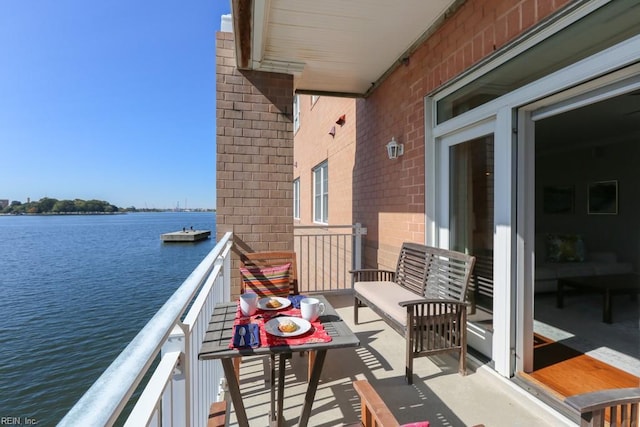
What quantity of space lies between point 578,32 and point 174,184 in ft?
175

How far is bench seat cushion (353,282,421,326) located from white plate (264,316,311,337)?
101 centimetres

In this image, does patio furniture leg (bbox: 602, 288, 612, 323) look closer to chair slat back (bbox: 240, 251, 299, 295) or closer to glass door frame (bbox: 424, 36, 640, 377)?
glass door frame (bbox: 424, 36, 640, 377)

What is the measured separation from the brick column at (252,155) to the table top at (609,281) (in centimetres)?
353

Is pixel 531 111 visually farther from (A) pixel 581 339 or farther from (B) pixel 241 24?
(B) pixel 241 24

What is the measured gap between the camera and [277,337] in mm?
1612

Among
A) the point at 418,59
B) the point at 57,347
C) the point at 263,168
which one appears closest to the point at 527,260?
the point at 418,59

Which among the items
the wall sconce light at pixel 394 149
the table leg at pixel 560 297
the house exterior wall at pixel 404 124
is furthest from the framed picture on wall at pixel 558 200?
the wall sconce light at pixel 394 149

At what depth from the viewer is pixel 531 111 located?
228 centimetres

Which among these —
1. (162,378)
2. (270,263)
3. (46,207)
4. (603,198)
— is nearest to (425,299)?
(270,263)

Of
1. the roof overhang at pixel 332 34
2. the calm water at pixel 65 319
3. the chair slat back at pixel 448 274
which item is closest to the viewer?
the chair slat back at pixel 448 274

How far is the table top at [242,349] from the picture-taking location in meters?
1.48

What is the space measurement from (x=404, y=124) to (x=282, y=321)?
286 cm

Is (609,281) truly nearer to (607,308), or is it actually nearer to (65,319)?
(607,308)

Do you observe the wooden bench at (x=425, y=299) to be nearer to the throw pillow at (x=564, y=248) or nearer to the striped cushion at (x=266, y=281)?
the striped cushion at (x=266, y=281)
